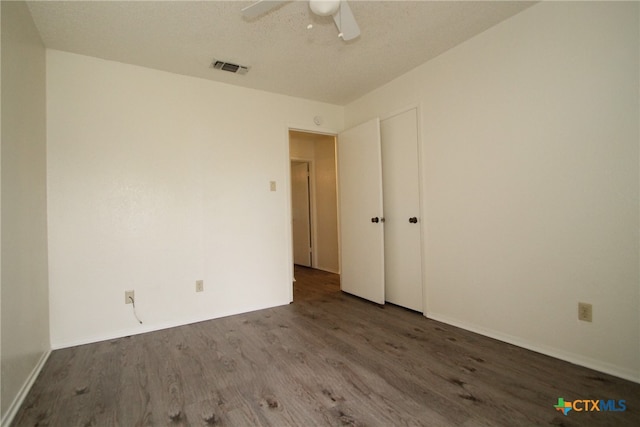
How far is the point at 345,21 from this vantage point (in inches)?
69.7

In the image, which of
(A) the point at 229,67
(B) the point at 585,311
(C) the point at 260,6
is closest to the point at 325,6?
(C) the point at 260,6

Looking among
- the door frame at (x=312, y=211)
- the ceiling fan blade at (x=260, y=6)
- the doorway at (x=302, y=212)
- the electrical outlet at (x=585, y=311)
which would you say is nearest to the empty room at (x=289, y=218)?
the electrical outlet at (x=585, y=311)

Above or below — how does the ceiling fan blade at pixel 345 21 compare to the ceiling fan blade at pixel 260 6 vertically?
above

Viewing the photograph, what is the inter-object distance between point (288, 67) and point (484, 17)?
163 cm

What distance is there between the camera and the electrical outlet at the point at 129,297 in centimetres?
256

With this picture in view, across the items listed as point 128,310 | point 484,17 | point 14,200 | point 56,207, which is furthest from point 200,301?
point 484,17

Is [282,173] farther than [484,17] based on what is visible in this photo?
Yes

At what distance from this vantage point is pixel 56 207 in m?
2.33

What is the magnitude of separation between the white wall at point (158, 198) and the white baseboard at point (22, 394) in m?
0.35

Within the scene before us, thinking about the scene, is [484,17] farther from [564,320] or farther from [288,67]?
[564,320]

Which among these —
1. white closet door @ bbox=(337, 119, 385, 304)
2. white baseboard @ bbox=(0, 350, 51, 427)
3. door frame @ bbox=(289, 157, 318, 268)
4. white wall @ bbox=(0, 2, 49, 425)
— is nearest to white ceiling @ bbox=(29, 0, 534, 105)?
white wall @ bbox=(0, 2, 49, 425)

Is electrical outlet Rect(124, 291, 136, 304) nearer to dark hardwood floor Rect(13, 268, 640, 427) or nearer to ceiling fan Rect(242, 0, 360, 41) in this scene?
dark hardwood floor Rect(13, 268, 640, 427)

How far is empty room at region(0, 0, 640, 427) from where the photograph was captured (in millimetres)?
1648

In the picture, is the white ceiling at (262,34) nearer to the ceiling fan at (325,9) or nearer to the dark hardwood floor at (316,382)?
the ceiling fan at (325,9)
